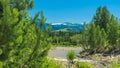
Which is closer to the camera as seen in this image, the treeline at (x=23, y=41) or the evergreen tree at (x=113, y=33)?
the treeline at (x=23, y=41)

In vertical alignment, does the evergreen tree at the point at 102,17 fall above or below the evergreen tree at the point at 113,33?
above

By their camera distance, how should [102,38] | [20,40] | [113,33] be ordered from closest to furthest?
[20,40] → [113,33] → [102,38]

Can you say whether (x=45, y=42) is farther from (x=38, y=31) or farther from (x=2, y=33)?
(x=2, y=33)

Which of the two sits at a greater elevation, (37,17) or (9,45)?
(37,17)

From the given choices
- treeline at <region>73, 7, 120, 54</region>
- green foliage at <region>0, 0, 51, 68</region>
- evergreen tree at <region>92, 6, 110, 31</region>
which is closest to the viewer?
green foliage at <region>0, 0, 51, 68</region>

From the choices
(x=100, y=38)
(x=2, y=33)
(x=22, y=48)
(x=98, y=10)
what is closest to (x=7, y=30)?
(x=2, y=33)

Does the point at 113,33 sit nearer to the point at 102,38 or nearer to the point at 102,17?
the point at 102,38

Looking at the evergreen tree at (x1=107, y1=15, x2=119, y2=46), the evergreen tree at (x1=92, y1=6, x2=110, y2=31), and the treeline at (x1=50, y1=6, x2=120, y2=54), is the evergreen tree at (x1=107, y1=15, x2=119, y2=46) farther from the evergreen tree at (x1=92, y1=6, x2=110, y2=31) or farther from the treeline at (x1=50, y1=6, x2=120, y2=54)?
the evergreen tree at (x1=92, y1=6, x2=110, y2=31)

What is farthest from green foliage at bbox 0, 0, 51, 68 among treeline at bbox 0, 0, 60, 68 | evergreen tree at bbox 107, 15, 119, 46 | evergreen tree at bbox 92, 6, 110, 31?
evergreen tree at bbox 92, 6, 110, 31

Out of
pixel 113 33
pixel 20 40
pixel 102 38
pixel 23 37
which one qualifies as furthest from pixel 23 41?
pixel 102 38

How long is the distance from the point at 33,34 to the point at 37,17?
0.87 meters

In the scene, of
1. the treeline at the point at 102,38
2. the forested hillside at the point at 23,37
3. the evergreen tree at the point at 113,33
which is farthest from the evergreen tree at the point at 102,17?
the forested hillside at the point at 23,37

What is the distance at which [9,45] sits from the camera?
13.5 meters

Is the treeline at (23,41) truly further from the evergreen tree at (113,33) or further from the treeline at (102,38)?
the evergreen tree at (113,33)
